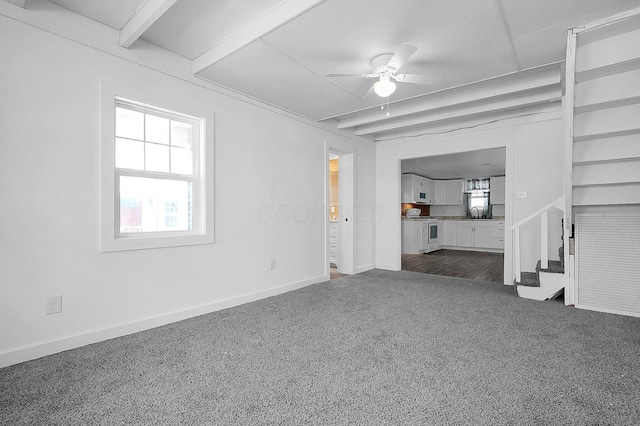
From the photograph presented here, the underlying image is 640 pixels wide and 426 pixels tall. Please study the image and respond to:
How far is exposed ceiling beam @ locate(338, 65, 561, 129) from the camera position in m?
3.16

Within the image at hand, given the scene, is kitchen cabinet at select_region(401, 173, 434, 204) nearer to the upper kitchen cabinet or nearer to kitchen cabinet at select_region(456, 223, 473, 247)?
kitchen cabinet at select_region(456, 223, 473, 247)

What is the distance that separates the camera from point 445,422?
1.50 m

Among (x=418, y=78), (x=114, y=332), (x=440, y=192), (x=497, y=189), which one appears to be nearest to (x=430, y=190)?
(x=440, y=192)

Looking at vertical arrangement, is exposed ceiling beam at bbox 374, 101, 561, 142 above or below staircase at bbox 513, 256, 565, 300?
above

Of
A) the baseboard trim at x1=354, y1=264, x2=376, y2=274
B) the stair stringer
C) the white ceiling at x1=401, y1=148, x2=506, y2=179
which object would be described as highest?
the white ceiling at x1=401, y1=148, x2=506, y2=179

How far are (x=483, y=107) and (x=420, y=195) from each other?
5.21 m

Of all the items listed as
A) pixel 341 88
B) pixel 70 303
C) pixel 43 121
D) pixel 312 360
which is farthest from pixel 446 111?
pixel 70 303

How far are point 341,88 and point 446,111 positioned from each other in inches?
67.1

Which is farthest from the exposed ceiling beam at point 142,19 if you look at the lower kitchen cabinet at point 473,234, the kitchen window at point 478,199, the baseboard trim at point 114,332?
the kitchen window at point 478,199

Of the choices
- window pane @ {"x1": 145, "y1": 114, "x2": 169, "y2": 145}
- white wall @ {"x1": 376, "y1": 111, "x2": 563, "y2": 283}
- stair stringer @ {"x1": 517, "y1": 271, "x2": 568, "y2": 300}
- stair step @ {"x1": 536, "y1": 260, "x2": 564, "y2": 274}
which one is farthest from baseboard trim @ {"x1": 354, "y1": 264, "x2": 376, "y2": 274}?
window pane @ {"x1": 145, "y1": 114, "x2": 169, "y2": 145}

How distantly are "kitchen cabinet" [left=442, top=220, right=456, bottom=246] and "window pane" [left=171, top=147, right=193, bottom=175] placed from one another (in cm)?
795

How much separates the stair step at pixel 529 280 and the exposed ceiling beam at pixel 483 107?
2.11 m

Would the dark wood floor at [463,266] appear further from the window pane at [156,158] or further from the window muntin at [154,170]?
the window pane at [156,158]

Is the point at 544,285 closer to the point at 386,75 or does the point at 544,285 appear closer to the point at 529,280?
the point at 529,280
